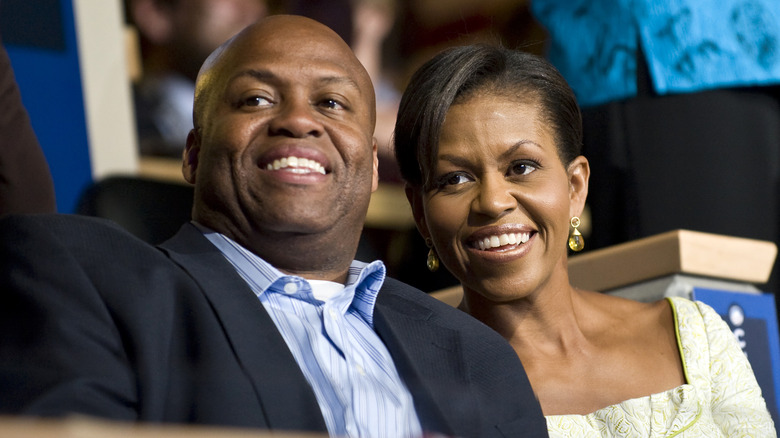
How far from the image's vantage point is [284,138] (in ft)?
4.39

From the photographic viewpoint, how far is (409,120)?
5.82 feet

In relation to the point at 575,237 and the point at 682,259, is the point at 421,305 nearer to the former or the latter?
the point at 575,237

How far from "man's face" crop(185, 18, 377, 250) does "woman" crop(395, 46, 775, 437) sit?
11.5 inches

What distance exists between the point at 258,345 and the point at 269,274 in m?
0.18

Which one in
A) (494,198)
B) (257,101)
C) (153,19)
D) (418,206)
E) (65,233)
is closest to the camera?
(65,233)

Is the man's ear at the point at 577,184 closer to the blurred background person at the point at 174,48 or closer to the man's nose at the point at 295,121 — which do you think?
the man's nose at the point at 295,121

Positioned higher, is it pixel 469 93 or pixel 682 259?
pixel 469 93

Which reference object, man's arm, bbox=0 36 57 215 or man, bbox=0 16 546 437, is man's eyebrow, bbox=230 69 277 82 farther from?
man's arm, bbox=0 36 57 215

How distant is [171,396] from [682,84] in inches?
53.2

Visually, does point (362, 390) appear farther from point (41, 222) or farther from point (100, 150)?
point (100, 150)

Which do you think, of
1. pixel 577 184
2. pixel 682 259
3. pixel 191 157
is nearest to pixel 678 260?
pixel 682 259

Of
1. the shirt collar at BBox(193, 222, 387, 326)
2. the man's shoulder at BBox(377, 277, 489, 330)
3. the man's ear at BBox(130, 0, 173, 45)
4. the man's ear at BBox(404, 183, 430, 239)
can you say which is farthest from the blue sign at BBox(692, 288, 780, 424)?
the man's ear at BBox(130, 0, 173, 45)

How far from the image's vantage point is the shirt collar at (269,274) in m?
1.30

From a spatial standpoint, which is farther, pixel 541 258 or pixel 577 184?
pixel 577 184
